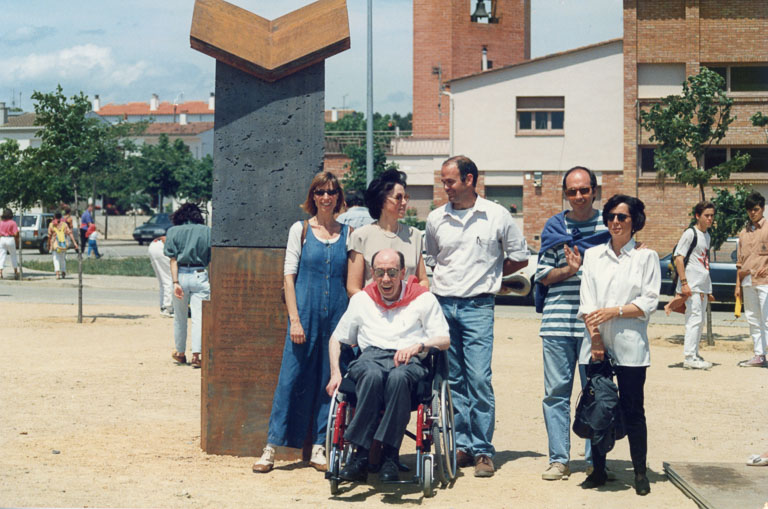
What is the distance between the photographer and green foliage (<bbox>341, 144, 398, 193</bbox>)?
152ft

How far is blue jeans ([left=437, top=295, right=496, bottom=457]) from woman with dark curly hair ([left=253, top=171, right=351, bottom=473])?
778 millimetres

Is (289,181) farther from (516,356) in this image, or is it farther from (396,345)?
(516,356)

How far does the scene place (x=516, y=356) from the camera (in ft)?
45.6

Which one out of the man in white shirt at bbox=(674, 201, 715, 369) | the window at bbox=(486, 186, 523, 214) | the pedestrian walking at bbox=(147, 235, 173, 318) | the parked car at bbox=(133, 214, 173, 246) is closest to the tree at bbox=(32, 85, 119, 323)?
the pedestrian walking at bbox=(147, 235, 173, 318)

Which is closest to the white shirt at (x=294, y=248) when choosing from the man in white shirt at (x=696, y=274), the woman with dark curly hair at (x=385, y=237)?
the woman with dark curly hair at (x=385, y=237)

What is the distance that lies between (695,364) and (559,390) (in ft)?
20.2

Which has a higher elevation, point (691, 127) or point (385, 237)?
point (691, 127)

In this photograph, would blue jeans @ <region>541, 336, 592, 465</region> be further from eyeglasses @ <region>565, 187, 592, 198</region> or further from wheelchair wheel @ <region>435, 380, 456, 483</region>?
eyeglasses @ <region>565, 187, 592, 198</region>

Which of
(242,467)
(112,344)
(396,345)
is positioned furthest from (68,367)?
(396,345)

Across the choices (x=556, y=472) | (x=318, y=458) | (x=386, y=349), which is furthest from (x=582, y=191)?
(x=318, y=458)

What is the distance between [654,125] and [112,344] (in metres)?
9.18

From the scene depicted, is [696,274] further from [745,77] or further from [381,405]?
Answer: [745,77]

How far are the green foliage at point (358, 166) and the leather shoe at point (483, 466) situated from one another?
39098mm

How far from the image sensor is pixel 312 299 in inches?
287
